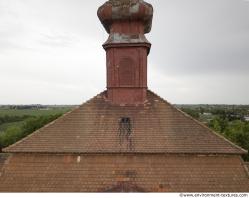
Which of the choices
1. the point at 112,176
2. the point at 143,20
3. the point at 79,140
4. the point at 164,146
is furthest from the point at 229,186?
the point at 143,20

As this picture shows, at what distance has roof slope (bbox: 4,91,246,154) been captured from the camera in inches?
416

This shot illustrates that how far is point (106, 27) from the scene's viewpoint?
13344 millimetres

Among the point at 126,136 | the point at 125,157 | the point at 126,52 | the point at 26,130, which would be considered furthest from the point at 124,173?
the point at 26,130

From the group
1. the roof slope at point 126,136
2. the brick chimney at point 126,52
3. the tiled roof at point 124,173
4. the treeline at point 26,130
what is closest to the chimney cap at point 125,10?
the brick chimney at point 126,52

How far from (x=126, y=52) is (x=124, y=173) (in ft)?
15.0

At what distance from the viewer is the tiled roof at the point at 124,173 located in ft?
33.6

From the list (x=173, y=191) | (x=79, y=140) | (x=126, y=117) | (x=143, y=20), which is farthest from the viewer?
(x=143, y=20)

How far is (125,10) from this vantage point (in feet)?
39.8

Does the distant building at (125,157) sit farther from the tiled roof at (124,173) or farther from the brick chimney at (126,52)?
the brick chimney at (126,52)

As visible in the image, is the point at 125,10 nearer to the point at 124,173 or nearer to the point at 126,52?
the point at 126,52

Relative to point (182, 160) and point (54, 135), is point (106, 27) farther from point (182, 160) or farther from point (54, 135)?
point (182, 160)

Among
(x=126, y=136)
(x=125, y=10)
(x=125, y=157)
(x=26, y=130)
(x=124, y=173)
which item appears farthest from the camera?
(x=26, y=130)

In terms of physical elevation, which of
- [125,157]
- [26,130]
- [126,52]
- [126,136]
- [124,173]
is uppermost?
[126,52]

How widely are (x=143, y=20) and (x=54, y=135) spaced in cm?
544
